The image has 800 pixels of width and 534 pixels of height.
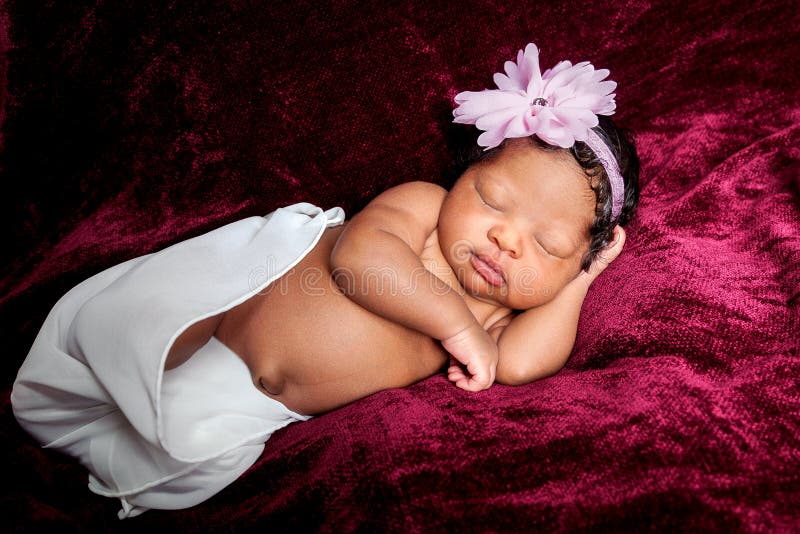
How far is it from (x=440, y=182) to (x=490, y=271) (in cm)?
36

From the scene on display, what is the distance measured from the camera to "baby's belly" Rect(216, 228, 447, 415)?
1317mm

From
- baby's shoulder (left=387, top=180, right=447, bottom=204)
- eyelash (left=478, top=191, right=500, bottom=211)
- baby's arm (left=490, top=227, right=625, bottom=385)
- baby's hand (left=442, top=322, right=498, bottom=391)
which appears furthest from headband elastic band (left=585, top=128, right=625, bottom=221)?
baby's hand (left=442, top=322, right=498, bottom=391)

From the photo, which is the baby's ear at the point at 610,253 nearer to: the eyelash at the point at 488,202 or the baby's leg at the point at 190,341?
the eyelash at the point at 488,202

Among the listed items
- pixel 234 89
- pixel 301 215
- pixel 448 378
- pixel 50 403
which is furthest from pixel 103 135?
pixel 448 378

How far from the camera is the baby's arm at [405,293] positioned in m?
1.28

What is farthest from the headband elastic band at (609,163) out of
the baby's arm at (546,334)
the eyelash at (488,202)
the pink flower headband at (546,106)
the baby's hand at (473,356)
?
the baby's hand at (473,356)

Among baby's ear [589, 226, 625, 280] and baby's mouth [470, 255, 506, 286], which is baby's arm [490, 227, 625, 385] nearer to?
baby's ear [589, 226, 625, 280]

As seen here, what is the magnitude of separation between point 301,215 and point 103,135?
0.47 meters

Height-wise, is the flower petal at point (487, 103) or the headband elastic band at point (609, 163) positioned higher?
the flower petal at point (487, 103)

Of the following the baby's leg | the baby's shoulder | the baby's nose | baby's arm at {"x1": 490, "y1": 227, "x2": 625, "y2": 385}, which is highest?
the baby's shoulder

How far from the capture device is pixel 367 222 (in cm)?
137

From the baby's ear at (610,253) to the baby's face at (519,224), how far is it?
10 centimetres

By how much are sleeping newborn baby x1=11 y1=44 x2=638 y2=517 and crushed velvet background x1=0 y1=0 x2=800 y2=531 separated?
8 centimetres

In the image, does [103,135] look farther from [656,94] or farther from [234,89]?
[656,94]
